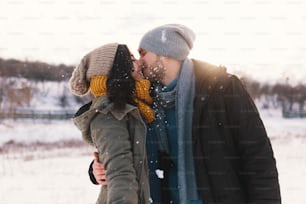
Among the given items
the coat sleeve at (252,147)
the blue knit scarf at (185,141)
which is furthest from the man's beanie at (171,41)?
the coat sleeve at (252,147)

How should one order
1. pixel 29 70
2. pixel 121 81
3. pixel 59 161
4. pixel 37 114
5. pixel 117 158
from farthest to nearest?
pixel 29 70, pixel 37 114, pixel 59 161, pixel 121 81, pixel 117 158

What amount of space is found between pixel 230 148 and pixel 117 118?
1.38ft

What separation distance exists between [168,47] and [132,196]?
22.6 inches

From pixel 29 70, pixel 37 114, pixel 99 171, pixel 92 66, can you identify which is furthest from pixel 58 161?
pixel 92 66

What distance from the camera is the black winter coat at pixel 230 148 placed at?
70.2 inches

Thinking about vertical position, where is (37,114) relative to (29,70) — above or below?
below

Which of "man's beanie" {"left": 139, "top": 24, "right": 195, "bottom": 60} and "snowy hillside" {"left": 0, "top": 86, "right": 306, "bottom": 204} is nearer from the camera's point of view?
"man's beanie" {"left": 139, "top": 24, "right": 195, "bottom": 60}

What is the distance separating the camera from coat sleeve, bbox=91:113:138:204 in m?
1.64

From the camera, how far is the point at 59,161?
9242mm

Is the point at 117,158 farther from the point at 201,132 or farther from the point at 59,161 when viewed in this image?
the point at 59,161

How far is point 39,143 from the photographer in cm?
1112

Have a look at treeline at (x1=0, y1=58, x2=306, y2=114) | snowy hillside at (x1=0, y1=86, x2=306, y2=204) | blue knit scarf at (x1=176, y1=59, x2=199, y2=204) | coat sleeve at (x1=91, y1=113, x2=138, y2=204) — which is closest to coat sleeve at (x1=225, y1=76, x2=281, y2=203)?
blue knit scarf at (x1=176, y1=59, x2=199, y2=204)

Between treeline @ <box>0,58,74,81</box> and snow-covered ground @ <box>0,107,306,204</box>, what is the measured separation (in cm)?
248

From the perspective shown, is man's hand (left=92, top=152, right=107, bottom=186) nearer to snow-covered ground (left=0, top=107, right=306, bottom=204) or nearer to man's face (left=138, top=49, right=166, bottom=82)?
man's face (left=138, top=49, right=166, bottom=82)
